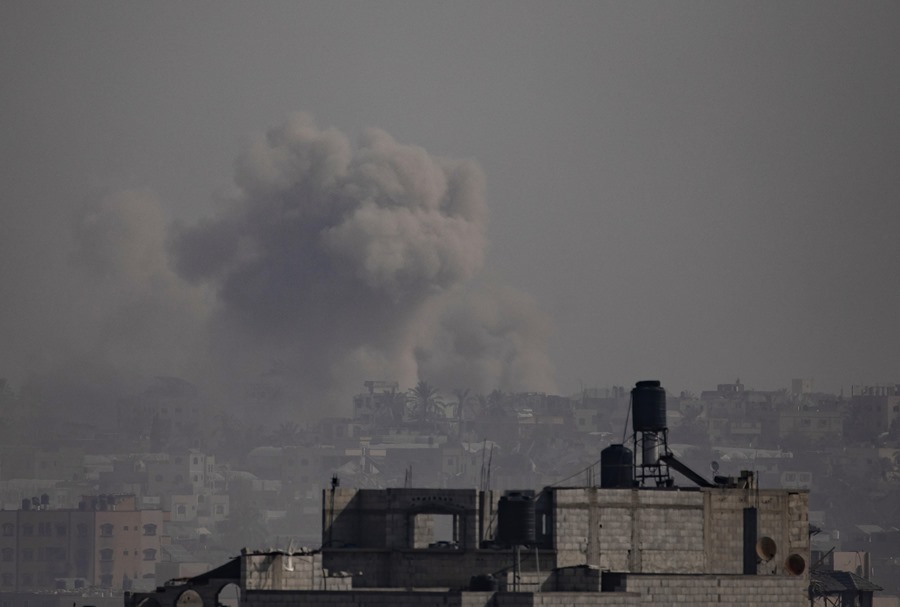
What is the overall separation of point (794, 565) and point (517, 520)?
13305 millimetres

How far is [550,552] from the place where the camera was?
274ft

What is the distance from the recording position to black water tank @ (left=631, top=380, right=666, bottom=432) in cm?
9988

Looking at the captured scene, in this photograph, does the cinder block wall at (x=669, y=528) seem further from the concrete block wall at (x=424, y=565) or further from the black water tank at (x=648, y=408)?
the black water tank at (x=648, y=408)

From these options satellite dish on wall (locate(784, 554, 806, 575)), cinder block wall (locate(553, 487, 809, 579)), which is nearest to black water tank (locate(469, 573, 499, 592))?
cinder block wall (locate(553, 487, 809, 579))

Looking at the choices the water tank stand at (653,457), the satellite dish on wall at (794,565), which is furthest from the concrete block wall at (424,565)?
the water tank stand at (653,457)

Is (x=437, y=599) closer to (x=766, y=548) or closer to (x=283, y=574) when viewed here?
(x=283, y=574)

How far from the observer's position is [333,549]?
84875 millimetres

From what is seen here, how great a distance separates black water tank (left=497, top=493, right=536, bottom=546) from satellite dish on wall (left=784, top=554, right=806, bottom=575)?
1223 centimetres

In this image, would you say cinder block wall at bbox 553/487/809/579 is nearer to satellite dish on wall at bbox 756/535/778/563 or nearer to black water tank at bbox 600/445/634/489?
satellite dish on wall at bbox 756/535/778/563

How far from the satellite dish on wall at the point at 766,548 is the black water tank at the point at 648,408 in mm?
9893

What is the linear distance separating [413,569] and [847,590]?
44.8 meters

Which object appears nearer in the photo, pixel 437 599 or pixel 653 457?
pixel 437 599

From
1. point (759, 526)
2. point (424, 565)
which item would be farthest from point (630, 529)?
point (424, 565)

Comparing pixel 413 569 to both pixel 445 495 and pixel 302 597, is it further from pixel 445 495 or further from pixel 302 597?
pixel 302 597
